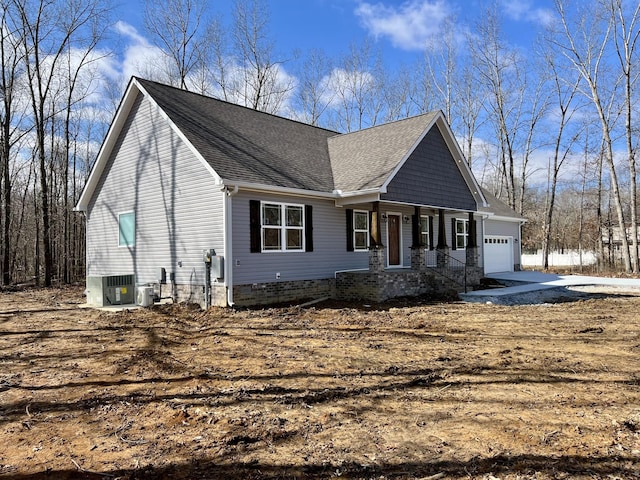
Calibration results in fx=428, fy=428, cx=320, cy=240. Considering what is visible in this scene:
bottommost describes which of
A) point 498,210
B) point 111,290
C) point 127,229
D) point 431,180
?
point 111,290

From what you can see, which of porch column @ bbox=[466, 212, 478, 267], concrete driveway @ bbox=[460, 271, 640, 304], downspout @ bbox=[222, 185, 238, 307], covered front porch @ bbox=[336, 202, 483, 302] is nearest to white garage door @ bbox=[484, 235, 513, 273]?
concrete driveway @ bbox=[460, 271, 640, 304]

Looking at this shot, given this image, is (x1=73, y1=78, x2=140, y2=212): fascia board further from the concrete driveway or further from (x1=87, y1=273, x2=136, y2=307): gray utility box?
the concrete driveway

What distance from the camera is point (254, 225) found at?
11508mm

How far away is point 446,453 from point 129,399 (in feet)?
11.2

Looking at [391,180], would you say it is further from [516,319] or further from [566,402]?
[566,402]

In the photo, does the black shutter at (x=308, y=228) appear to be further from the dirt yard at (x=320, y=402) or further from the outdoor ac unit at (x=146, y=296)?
the outdoor ac unit at (x=146, y=296)

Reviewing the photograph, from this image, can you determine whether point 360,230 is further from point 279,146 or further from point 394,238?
point 279,146

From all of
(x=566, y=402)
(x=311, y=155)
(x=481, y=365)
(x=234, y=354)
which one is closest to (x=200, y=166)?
(x=311, y=155)

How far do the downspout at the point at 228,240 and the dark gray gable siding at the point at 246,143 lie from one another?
46cm

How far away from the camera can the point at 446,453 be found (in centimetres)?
336

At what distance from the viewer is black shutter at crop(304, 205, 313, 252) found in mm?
12883

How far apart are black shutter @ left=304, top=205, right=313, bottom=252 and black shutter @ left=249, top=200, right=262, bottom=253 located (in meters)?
1.72

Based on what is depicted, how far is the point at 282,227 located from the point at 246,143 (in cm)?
317

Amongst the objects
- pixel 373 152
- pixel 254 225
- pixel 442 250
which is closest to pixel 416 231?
Answer: pixel 442 250
